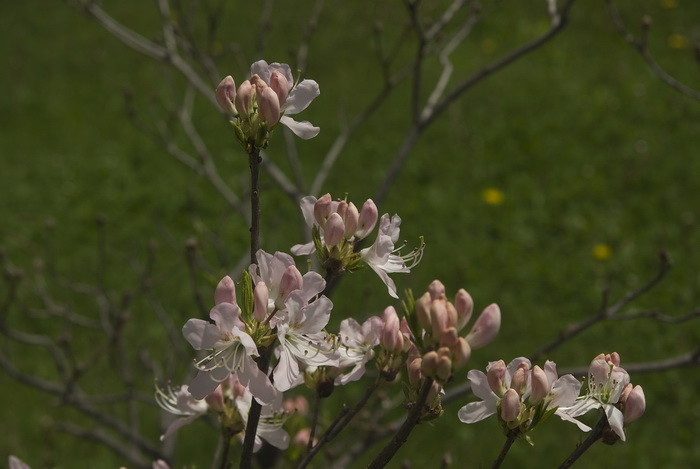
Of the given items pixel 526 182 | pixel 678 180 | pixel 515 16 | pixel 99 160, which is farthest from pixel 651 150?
pixel 99 160

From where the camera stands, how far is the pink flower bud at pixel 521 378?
1109 millimetres

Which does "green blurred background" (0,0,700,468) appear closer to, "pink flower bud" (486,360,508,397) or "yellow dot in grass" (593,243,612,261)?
"yellow dot in grass" (593,243,612,261)

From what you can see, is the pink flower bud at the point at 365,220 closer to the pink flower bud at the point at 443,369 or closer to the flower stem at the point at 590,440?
the pink flower bud at the point at 443,369

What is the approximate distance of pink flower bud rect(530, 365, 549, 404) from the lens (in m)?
1.09

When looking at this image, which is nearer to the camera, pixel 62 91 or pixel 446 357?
pixel 446 357

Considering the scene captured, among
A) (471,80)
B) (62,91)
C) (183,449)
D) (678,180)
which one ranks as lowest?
(183,449)

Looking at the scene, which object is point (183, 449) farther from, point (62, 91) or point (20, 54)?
point (20, 54)

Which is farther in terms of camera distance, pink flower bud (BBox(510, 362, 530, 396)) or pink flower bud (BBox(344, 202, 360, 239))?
pink flower bud (BBox(344, 202, 360, 239))

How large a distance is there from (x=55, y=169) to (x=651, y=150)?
14.9ft

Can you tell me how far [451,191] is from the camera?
19.0 feet

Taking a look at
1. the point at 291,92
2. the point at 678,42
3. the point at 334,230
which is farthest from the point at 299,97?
the point at 678,42

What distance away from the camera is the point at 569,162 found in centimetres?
589

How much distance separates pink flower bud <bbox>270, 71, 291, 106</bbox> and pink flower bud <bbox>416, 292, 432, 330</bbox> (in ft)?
1.33

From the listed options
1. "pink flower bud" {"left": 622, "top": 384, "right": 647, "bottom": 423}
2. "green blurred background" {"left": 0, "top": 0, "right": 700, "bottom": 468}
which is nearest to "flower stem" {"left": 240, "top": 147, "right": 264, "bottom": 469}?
"pink flower bud" {"left": 622, "top": 384, "right": 647, "bottom": 423}
